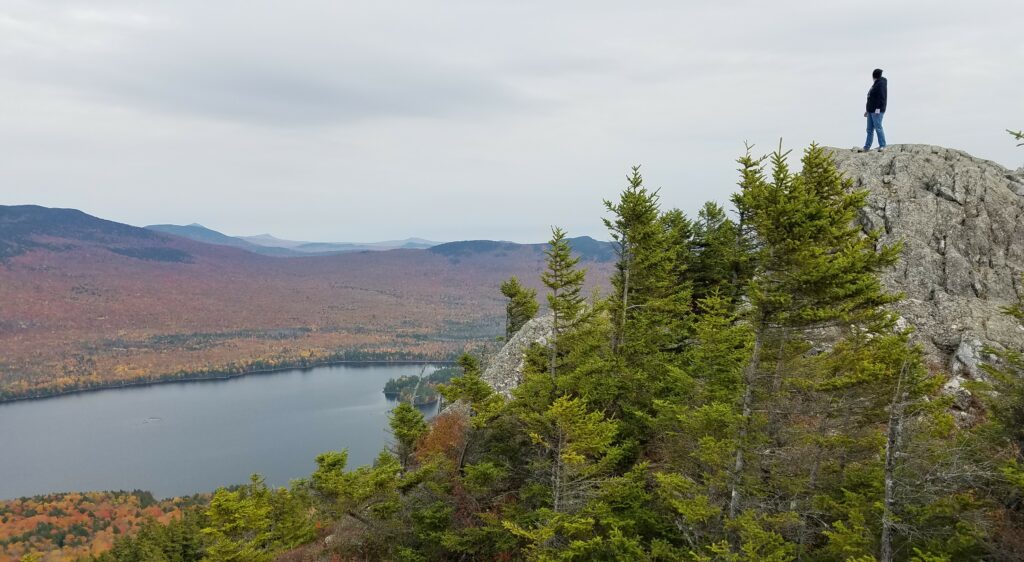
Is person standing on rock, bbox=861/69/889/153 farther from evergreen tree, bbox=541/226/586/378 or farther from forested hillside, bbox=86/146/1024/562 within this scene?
evergreen tree, bbox=541/226/586/378

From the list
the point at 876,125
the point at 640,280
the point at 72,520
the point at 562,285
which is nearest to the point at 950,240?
the point at 876,125

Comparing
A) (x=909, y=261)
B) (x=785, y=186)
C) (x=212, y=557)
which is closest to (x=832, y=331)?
(x=909, y=261)

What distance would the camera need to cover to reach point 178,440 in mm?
150750

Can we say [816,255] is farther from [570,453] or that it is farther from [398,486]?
[398,486]

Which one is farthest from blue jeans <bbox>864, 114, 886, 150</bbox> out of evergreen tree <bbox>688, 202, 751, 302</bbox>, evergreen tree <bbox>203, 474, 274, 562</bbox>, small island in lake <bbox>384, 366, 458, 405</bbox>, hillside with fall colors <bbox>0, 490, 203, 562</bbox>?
small island in lake <bbox>384, 366, 458, 405</bbox>

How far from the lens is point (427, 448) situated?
101 feet

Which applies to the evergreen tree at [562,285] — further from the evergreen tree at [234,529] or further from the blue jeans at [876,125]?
the blue jeans at [876,125]

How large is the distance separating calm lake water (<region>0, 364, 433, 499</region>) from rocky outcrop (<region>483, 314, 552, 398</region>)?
79725 millimetres

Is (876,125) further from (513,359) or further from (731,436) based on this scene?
(513,359)

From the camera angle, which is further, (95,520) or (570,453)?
(95,520)

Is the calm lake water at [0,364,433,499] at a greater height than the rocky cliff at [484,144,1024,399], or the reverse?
the rocky cliff at [484,144,1024,399]

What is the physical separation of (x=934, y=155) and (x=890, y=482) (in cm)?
2760

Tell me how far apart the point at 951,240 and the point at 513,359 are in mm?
28542

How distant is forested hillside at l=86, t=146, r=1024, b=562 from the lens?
472 inches
